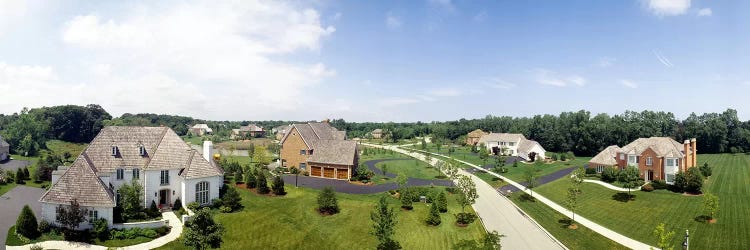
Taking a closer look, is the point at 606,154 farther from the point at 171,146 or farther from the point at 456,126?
the point at 456,126

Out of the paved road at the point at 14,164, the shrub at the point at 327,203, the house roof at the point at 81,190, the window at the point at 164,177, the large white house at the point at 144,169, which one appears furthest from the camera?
the paved road at the point at 14,164

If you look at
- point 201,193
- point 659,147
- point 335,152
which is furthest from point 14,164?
point 659,147

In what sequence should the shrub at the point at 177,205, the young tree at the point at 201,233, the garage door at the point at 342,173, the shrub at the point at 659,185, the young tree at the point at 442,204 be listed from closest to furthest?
the young tree at the point at 201,233 < the shrub at the point at 177,205 < the young tree at the point at 442,204 < the shrub at the point at 659,185 < the garage door at the point at 342,173

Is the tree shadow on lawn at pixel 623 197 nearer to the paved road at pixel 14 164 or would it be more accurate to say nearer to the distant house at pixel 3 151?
the paved road at pixel 14 164

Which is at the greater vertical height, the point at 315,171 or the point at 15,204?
the point at 315,171

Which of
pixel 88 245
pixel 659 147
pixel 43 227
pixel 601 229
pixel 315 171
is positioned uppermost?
pixel 659 147

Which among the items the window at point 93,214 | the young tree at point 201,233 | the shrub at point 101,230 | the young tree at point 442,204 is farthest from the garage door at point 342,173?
the young tree at point 201,233

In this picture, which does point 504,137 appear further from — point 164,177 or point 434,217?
point 164,177
